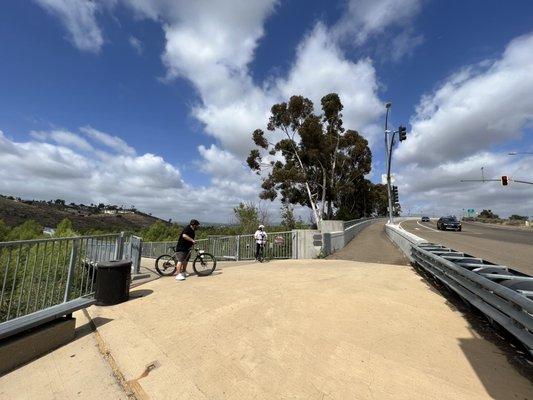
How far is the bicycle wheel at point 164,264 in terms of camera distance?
1001 centimetres

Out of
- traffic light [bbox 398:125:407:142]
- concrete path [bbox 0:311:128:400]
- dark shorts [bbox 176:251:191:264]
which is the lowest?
concrete path [bbox 0:311:128:400]

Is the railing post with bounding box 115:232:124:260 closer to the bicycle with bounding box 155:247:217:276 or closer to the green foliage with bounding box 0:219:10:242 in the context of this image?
the bicycle with bounding box 155:247:217:276

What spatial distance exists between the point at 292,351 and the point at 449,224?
33.3 meters

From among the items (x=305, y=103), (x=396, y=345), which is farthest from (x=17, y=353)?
(x=305, y=103)

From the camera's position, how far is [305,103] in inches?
1391

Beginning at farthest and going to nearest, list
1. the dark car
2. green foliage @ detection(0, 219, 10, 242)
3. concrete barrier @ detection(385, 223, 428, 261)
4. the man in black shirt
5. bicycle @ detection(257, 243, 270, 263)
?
the dark car
green foliage @ detection(0, 219, 10, 242)
bicycle @ detection(257, 243, 270, 263)
concrete barrier @ detection(385, 223, 428, 261)
the man in black shirt

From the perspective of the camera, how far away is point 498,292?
4.04m

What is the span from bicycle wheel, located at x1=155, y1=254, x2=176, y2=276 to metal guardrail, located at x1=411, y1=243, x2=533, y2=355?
7277 millimetres

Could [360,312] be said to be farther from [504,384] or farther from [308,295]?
[504,384]

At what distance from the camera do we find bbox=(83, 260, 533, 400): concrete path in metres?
3.21

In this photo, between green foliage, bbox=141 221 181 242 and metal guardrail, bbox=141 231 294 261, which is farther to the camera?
green foliage, bbox=141 221 181 242

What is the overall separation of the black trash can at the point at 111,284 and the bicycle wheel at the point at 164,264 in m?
3.49

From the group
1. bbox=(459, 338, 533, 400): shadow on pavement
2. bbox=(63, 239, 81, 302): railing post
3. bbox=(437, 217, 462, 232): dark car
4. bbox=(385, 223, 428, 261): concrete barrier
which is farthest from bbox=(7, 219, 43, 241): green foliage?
bbox=(437, 217, 462, 232): dark car

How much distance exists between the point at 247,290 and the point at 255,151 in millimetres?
30565
